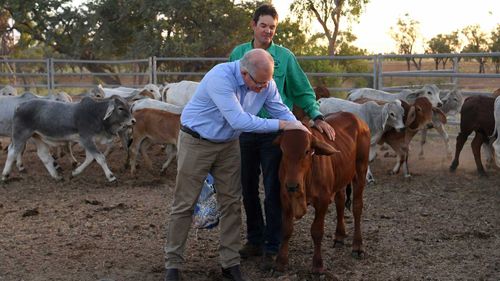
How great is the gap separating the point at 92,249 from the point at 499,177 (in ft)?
21.7

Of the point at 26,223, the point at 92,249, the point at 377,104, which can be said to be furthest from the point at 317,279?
the point at 377,104

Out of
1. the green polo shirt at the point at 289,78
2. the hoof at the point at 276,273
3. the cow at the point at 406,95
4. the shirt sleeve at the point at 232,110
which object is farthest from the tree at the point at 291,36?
the shirt sleeve at the point at 232,110

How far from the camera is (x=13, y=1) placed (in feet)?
90.4

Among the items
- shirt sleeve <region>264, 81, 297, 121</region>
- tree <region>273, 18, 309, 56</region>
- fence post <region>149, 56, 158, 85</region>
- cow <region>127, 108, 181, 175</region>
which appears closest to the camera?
shirt sleeve <region>264, 81, 297, 121</region>

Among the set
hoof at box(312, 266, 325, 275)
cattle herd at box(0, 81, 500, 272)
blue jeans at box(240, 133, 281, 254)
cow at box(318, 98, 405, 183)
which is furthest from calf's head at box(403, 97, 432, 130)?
hoof at box(312, 266, 325, 275)

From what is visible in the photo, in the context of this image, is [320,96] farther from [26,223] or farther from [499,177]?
[26,223]

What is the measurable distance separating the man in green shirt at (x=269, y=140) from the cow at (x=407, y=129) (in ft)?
15.9

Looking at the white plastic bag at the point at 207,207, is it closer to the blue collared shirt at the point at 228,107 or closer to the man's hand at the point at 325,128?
the blue collared shirt at the point at 228,107

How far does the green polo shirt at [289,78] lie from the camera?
604cm

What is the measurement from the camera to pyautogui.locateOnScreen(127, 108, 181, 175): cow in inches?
430

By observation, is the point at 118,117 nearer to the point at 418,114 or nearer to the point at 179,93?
the point at 179,93

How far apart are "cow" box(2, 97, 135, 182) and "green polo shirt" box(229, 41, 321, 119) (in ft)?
15.6

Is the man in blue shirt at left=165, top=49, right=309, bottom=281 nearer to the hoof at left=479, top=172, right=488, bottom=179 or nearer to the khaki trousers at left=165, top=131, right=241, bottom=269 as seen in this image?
the khaki trousers at left=165, top=131, right=241, bottom=269

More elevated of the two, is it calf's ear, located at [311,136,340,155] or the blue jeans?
calf's ear, located at [311,136,340,155]
